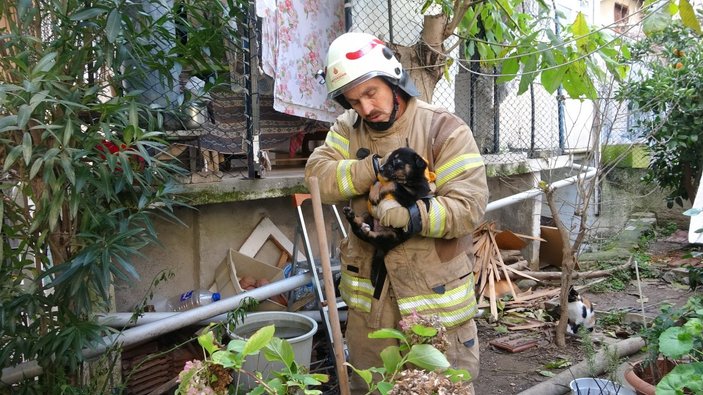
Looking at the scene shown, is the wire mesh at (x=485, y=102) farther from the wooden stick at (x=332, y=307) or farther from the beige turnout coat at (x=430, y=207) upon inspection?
the wooden stick at (x=332, y=307)

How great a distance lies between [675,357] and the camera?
2277mm

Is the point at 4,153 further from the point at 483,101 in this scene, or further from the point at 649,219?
the point at 649,219

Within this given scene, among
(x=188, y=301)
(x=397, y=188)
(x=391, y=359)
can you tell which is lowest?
(x=188, y=301)

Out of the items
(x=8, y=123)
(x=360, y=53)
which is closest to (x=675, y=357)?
(x=360, y=53)

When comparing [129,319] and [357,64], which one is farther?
[129,319]

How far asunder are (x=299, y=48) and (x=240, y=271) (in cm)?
186

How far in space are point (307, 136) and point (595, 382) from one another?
350 cm

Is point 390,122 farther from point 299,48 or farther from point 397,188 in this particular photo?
point 299,48

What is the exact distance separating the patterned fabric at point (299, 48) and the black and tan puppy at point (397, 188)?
2065 millimetres

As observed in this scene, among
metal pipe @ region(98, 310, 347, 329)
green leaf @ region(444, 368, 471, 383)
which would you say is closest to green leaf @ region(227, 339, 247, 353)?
green leaf @ region(444, 368, 471, 383)

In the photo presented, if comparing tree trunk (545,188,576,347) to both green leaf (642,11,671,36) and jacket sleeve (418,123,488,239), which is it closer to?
green leaf (642,11,671,36)

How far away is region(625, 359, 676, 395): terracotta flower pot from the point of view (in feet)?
10.2

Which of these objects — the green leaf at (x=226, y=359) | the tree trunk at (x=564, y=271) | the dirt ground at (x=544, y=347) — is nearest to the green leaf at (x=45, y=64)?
the green leaf at (x=226, y=359)

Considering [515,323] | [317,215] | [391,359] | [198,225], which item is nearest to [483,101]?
[515,323]
